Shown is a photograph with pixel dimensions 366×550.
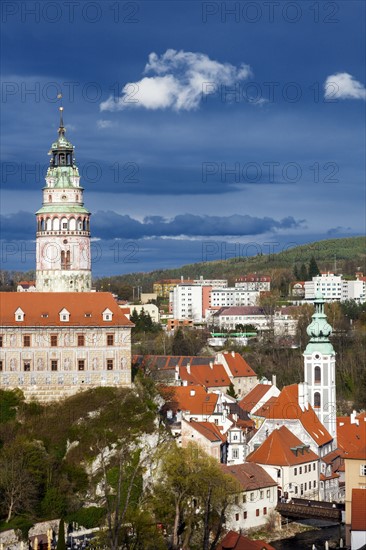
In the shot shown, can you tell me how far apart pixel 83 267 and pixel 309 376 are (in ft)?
53.8

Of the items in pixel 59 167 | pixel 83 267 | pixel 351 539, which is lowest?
pixel 351 539

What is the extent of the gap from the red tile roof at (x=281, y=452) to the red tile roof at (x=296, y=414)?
1520 mm

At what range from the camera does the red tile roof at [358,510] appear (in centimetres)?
5019

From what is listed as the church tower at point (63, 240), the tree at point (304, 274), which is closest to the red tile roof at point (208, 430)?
the church tower at point (63, 240)

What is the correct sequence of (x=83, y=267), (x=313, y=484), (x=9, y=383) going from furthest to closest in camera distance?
(x=83, y=267)
(x=313, y=484)
(x=9, y=383)

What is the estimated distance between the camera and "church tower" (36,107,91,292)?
7231 centimetres

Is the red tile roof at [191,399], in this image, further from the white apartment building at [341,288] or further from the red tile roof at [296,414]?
the white apartment building at [341,288]

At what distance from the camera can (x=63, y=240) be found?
7250cm

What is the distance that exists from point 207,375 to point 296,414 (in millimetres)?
16354

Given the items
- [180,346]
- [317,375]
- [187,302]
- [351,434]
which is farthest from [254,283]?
[351,434]

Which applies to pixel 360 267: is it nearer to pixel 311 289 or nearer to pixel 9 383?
pixel 311 289

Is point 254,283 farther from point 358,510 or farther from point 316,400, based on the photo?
point 358,510

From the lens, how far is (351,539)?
168 feet

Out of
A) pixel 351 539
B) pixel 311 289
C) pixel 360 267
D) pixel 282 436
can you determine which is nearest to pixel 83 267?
pixel 282 436
